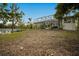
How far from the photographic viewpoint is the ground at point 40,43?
2.79 metres

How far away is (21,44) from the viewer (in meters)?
2.88

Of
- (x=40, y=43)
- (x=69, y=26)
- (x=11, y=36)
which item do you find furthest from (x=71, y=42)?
(x=11, y=36)

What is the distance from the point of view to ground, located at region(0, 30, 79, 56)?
2789mm

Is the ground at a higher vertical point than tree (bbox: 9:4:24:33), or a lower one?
lower

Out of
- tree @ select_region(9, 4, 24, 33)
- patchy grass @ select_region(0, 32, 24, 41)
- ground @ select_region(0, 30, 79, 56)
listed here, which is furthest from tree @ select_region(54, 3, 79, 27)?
patchy grass @ select_region(0, 32, 24, 41)

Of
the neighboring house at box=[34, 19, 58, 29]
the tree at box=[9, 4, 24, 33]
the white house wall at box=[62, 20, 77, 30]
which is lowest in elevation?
the white house wall at box=[62, 20, 77, 30]

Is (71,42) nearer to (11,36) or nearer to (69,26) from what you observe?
(69,26)

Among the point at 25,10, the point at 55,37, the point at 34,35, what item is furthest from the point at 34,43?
the point at 25,10

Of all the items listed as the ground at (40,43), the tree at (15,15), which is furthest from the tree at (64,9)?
the tree at (15,15)

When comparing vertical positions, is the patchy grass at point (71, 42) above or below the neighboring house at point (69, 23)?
below

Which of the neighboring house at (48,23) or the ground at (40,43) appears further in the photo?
the neighboring house at (48,23)

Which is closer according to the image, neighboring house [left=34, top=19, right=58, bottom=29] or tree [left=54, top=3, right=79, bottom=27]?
tree [left=54, top=3, right=79, bottom=27]

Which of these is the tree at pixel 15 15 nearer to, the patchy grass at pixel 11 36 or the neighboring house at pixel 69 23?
the patchy grass at pixel 11 36

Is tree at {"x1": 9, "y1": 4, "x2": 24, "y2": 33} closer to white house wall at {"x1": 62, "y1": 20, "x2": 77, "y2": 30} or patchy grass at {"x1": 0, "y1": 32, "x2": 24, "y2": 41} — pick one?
patchy grass at {"x1": 0, "y1": 32, "x2": 24, "y2": 41}
